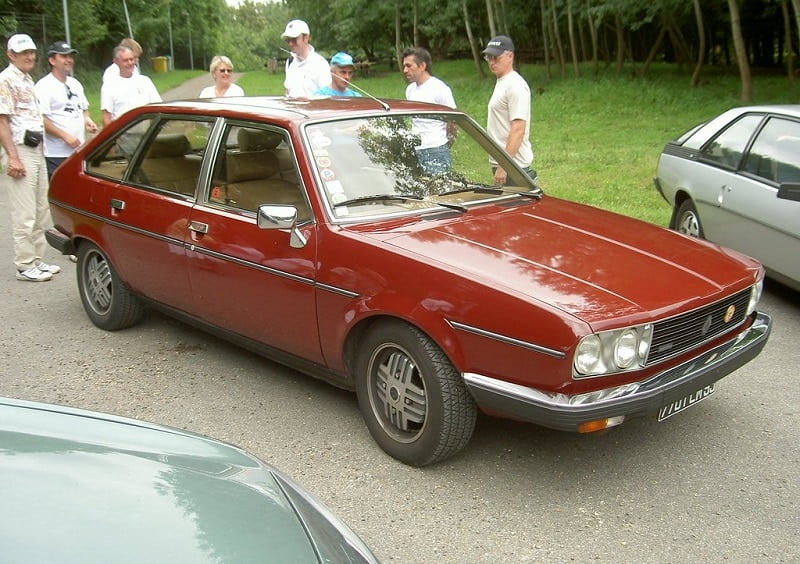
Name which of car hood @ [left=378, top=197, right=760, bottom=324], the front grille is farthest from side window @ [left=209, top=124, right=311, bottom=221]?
the front grille

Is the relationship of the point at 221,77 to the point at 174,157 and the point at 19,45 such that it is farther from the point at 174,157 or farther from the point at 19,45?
the point at 174,157

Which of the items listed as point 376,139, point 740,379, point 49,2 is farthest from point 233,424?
point 49,2

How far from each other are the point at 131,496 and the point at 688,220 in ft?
21.3

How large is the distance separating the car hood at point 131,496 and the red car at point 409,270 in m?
1.33

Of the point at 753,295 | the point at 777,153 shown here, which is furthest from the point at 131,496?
the point at 777,153

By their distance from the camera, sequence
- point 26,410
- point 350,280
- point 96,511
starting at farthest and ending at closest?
point 350,280
point 26,410
point 96,511

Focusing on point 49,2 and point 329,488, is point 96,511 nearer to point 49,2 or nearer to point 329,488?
point 329,488

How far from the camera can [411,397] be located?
12.6 feet

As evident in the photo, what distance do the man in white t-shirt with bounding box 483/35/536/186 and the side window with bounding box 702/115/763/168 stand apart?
1.71 metres

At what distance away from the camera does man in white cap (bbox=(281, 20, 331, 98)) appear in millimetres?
8578

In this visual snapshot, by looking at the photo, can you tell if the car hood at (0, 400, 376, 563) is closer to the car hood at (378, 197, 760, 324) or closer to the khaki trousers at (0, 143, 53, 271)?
the car hood at (378, 197, 760, 324)

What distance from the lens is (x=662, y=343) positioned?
11.5ft

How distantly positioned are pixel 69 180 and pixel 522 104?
353cm

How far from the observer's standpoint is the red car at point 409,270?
341 cm
